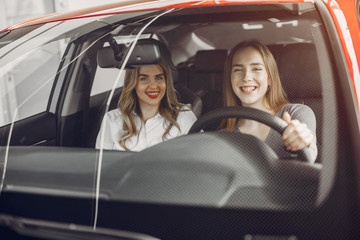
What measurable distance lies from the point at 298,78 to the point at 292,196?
422 mm

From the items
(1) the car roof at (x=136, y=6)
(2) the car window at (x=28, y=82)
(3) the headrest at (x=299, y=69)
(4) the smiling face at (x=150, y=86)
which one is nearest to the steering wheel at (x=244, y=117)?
(3) the headrest at (x=299, y=69)

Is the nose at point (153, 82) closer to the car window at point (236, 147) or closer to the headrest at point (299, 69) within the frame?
the car window at point (236, 147)

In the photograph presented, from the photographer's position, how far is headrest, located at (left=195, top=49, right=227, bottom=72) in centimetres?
171

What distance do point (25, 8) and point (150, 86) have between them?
423cm

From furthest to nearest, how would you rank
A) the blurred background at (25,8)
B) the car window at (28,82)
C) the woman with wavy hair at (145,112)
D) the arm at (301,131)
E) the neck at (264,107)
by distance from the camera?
the blurred background at (25,8), the car window at (28,82), the woman with wavy hair at (145,112), the neck at (264,107), the arm at (301,131)

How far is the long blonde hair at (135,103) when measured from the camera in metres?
1.57

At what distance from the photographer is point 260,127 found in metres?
1.33

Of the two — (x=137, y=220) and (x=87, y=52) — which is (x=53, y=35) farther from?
(x=137, y=220)

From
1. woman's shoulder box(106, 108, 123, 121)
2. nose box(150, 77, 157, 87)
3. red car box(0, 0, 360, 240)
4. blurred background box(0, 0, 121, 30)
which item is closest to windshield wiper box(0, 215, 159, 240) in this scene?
red car box(0, 0, 360, 240)

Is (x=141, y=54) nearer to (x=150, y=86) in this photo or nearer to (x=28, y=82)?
(x=150, y=86)

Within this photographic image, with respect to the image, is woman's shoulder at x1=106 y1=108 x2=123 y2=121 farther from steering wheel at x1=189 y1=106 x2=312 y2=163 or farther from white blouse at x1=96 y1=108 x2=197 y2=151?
steering wheel at x1=189 y1=106 x2=312 y2=163

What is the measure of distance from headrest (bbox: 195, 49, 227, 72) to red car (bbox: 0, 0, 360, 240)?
0.02 metres

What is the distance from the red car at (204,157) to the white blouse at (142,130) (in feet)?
0.12

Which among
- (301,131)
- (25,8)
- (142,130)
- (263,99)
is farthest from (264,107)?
(25,8)
